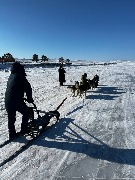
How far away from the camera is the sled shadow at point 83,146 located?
21.5ft

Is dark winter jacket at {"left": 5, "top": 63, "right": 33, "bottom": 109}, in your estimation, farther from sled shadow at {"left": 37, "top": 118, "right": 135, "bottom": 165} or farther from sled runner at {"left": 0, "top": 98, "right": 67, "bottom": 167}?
sled shadow at {"left": 37, "top": 118, "right": 135, "bottom": 165}

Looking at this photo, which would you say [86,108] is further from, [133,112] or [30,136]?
[30,136]

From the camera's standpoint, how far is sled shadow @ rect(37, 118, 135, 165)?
6.56m

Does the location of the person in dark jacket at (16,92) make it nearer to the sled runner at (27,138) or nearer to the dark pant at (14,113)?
the dark pant at (14,113)

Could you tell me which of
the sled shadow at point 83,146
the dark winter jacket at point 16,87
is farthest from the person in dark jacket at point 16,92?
the sled shadow at point 83,146

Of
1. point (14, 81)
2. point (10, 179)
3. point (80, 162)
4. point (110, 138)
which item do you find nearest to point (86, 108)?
point (110, 138)

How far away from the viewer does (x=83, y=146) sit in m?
7.27

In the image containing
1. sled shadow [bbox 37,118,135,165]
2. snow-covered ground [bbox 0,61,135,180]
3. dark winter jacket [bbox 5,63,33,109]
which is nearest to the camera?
snow-covered ground [bbox 0,61,135,180]

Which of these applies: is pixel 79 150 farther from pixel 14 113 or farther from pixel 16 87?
pixel 16 87

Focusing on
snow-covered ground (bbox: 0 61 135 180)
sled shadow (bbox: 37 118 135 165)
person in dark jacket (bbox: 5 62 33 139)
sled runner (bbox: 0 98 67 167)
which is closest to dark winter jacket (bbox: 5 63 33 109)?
person in dark jacket (bbox: 5 62 33 139)

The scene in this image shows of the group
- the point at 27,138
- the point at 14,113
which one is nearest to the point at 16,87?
the point at 14,113

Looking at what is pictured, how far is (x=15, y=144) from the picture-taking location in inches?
292

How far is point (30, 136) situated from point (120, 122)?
3347 millimetres

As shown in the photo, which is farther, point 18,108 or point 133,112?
point 133,112
